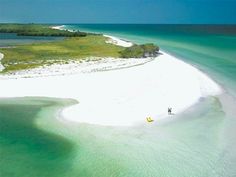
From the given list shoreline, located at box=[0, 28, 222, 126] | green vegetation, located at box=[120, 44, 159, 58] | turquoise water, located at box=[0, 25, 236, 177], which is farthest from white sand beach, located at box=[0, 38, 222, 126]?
green vegetation, located at box=[120, 44, 159, 58]

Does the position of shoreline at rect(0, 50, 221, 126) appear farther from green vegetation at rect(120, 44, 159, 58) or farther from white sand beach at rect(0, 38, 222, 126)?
green vegetation at rect(120, 44, 159, 58)

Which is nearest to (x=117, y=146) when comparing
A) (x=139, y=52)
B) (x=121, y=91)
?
(x=121, y=91)

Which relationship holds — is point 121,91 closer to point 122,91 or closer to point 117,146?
point 122,91

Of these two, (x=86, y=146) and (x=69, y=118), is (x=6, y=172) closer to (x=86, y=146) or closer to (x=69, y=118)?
(x=86, y=146)

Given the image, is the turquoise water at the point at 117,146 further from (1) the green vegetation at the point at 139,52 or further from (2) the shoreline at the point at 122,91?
(1) the green vegetation at the point at 139,52

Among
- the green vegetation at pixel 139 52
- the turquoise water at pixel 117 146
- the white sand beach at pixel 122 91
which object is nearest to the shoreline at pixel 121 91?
the white sand beach at pixel 122 91

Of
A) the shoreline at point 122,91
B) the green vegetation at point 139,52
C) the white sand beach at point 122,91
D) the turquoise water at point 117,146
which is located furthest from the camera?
the green vegetation at point 139,52
